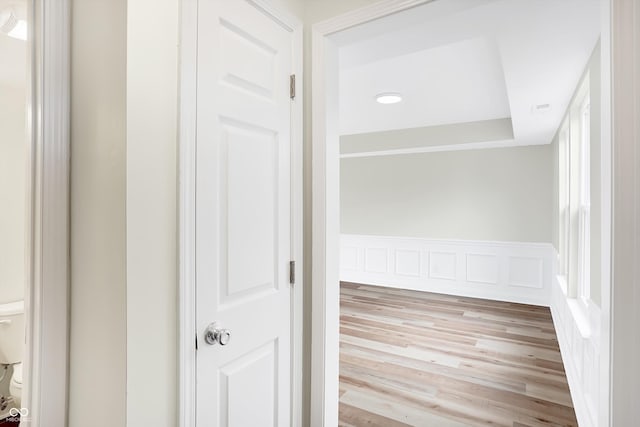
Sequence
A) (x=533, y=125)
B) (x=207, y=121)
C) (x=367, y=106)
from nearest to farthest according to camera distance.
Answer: (x=207, y=121), (x=533, y=125), (x=367, y=106)

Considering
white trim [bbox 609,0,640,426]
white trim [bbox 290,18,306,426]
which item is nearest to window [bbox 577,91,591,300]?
white trim [bbox 609,0,640,426]

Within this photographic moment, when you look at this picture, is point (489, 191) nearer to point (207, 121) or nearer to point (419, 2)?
point (419, 2)

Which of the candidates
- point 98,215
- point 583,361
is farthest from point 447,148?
point 98,215

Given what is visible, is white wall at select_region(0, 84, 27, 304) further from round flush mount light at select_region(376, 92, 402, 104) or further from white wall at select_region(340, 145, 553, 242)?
white wall at select_region(340, 145, 553, 242)

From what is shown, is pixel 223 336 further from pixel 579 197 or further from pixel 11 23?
pixel 579 197

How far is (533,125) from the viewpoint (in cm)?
363

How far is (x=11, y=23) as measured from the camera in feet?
4.88

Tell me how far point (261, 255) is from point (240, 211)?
8.2 inches

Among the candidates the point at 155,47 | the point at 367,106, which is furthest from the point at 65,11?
the point at 367,106

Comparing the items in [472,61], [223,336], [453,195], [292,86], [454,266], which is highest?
[472,61]

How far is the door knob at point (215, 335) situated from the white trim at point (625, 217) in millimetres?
1176

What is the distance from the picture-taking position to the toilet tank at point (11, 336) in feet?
6.72

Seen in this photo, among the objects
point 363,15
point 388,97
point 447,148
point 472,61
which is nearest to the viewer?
point 363,15

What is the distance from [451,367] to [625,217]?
236 centimetres
